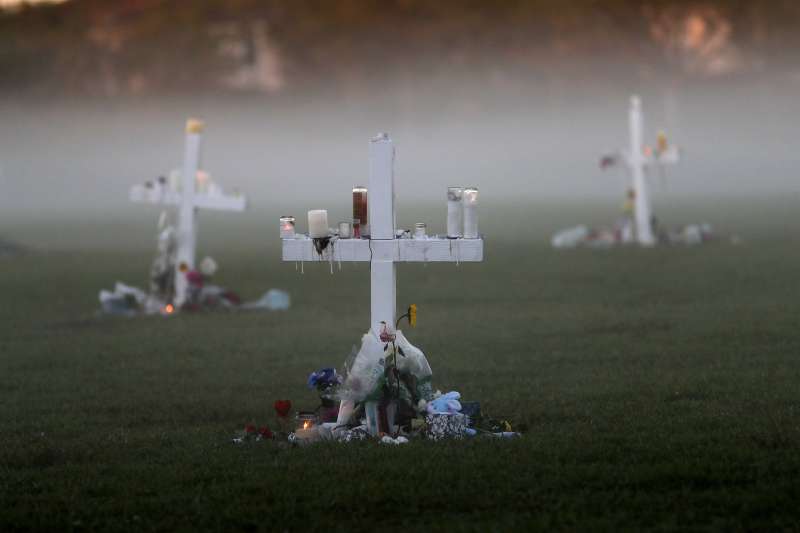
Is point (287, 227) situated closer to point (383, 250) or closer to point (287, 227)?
point (287, 227)

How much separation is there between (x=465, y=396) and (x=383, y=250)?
8.90 ft

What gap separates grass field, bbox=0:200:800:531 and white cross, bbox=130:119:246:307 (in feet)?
3.45

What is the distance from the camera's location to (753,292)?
69.4 feet

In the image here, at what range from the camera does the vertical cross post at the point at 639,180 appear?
3003 centimetres

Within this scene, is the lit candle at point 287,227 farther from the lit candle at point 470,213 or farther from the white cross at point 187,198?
the white cross at point 187,198

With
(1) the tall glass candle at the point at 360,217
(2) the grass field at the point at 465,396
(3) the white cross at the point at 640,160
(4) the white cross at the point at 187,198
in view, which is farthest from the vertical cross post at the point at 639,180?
(1) the tall glass candle at the point at 360,217

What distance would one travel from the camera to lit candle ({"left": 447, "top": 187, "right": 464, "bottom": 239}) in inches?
412

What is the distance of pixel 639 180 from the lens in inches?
1180

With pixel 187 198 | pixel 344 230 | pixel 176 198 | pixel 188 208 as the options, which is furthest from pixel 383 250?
pixel 176 198

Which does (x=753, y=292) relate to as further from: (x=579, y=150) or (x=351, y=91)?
(x=351, y=91)

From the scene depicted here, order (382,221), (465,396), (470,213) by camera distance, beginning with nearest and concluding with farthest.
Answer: (470,213) < (382,221) < (465,396)

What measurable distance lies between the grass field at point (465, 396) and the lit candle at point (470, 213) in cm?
156

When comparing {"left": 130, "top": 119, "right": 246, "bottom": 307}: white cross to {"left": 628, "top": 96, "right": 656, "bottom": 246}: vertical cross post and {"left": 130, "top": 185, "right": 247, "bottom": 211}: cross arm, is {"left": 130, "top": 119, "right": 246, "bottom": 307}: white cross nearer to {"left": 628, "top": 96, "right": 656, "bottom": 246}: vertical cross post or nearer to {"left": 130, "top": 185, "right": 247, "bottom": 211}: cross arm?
{"left": 130, "top": 185, "right": 247, "bottom": 211}: cross arm

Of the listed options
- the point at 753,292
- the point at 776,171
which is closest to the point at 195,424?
the point at 753,292
